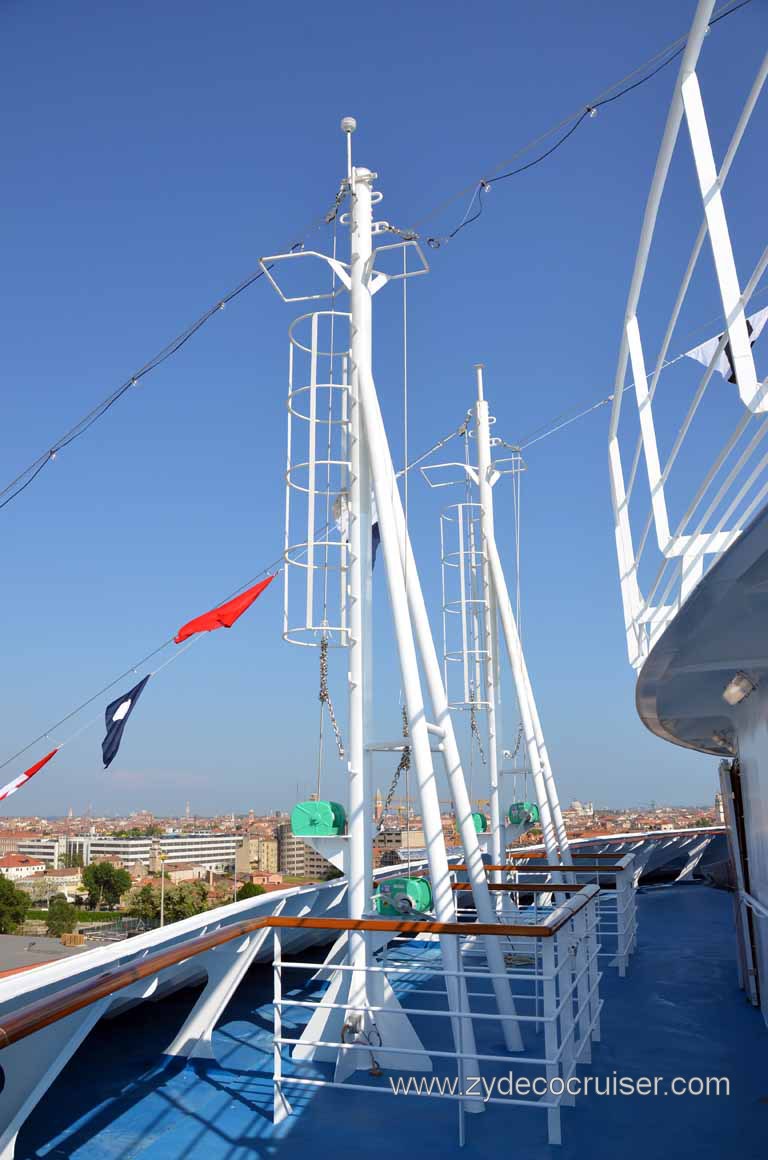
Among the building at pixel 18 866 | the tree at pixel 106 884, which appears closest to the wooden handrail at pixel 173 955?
the tree at pixel 106 884

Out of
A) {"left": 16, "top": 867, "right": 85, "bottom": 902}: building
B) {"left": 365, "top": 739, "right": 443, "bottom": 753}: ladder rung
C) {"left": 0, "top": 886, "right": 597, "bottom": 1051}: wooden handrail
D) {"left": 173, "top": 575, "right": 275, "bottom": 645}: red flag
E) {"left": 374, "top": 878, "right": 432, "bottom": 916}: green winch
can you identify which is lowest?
{"left": 16, "top": 867, "right": 85, "bottom": 902}: building

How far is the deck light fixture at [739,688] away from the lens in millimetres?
3559

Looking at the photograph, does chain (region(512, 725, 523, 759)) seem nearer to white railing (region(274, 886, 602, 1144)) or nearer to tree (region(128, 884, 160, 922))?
white railing (region(274, 886, 602, 1144))

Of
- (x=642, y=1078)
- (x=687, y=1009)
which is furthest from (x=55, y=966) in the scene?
(x=687, y=1009)

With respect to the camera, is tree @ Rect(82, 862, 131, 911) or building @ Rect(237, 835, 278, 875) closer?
tree @ Rect(82, 862, 131, 911)

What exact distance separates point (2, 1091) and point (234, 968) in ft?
4.65

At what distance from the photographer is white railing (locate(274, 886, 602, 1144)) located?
2.83m

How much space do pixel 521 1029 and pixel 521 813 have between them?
3.70m

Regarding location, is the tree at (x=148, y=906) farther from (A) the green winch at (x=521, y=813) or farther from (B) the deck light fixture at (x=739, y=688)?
(B) the deck light fixture at (x=739, y=688)

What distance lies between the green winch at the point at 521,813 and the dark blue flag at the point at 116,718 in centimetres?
365

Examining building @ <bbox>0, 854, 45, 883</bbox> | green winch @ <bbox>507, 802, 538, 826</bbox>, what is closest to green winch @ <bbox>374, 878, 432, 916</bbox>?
green winch @ <bbox>507, 802, 538, 826</bbox>

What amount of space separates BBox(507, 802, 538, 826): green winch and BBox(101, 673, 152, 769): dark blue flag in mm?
3646

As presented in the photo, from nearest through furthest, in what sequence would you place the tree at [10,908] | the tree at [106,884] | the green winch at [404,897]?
the green winch at [404,897] → the tree at [10,908] → the tree at [106,884]

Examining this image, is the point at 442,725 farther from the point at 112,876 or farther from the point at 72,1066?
the point at 112,876
